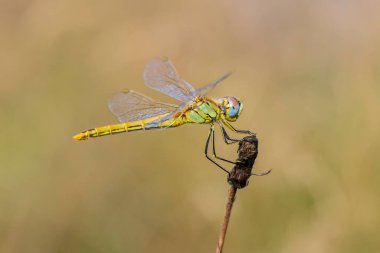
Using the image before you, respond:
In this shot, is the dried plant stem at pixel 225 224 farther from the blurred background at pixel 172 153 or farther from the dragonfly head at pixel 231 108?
the blurred background at pixel 172 153

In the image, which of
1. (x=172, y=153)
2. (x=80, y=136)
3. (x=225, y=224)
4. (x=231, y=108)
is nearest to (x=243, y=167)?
(x=225, y=224)

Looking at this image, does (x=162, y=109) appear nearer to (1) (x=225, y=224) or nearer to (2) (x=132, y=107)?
(2) (x=132, y=107)

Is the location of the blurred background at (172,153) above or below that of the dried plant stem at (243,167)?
above

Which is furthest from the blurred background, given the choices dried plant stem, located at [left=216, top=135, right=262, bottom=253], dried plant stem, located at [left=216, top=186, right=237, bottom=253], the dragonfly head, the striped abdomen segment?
dried plant stem, located at [left=216, top=186, right=237, bottom=253]

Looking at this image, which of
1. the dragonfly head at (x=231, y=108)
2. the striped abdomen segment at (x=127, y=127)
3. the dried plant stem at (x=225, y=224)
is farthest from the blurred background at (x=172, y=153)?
the dried plant stem at (x=225, y=224)

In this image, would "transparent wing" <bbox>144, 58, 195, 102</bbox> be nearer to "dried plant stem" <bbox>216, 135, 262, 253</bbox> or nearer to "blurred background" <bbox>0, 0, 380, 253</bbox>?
"blurred background" <bbox>0, 0, 380, 253</bbox>

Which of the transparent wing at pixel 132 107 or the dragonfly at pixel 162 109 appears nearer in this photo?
the dragonfly at pixel 162 109

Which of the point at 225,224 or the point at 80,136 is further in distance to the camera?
the point at 80,136
